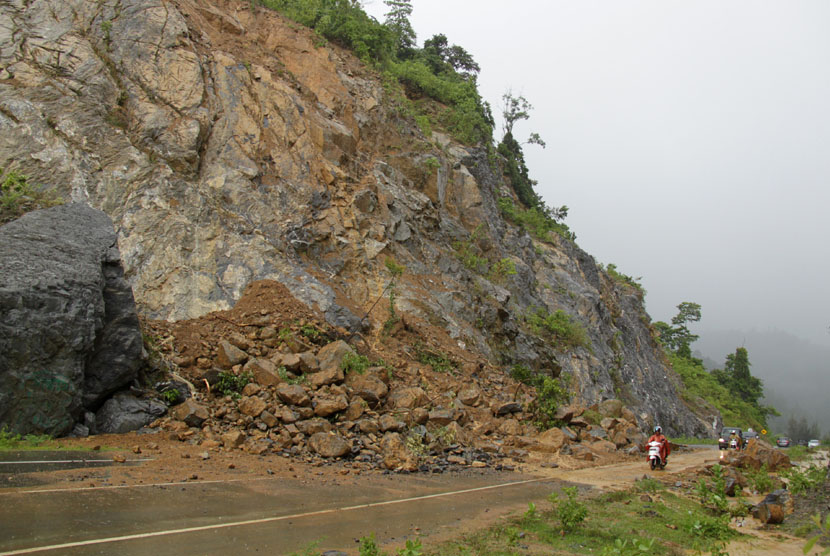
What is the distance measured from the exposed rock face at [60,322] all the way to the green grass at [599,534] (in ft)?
27.5

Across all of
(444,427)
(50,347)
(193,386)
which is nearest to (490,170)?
(444,427)

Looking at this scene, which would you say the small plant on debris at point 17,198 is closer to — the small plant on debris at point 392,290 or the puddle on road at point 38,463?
the puddle on road at point 38,463

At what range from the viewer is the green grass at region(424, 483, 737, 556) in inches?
249

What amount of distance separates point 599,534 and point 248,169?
52.9 ft

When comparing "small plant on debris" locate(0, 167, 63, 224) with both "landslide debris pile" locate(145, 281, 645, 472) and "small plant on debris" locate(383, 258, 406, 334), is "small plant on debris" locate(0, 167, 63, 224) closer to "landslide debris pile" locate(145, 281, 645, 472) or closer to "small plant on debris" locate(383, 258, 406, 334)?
"landslide debris pile" locate(145, 281, 645, 472)

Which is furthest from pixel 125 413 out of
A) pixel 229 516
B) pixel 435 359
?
pixel 435 359

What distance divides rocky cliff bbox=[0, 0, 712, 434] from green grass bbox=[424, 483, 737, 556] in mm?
10241

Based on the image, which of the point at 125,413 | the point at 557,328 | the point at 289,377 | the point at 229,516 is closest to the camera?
the point at 229,516

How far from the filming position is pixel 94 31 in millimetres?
19141

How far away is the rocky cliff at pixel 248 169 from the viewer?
53.0 feet

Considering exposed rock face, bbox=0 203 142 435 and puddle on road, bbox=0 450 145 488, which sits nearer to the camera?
puddle on road, bbox=0 450 145 488

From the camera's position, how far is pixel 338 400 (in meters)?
12.7

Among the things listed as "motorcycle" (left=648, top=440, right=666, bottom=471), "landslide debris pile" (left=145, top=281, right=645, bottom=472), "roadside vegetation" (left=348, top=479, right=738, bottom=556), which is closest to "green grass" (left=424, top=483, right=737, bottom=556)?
"roadside vegetation" (left=348, top=479, right=738, bottom=556)

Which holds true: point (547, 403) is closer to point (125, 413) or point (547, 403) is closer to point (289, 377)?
point (289, 377)
